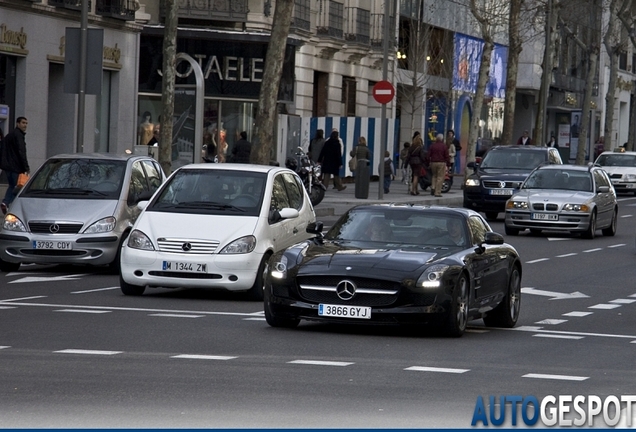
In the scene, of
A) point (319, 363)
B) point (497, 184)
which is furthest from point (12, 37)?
point (319, 363)

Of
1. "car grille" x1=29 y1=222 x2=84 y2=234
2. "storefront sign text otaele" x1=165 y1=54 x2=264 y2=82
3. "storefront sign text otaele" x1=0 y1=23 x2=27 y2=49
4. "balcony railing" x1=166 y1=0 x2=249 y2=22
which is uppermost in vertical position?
"balcony railing" x1=166 y1=0 x2=249 y2=22

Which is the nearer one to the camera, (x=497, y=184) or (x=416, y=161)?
(x=497, y=184)

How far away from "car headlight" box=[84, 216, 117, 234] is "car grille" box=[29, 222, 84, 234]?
14cm

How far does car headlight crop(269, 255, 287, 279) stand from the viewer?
14.4m

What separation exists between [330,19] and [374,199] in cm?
1266

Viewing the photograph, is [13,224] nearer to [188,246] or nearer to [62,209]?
[62,209]

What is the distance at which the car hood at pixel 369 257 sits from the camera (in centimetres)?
1420

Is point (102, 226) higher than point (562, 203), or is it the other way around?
point (102, 226)

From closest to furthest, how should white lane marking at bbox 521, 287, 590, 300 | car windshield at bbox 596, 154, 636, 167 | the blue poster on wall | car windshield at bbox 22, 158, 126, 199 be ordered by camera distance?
white lane marking at bbox 521, 287, 590, 300 → car windshield at bbox 22, 158, 126, 199 → car windshield at bbox 596, 154, 636, 167 → the blue poster on wall

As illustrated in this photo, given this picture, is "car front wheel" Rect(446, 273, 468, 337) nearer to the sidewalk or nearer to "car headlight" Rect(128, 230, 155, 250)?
"car headlight" Rect(128, 230, 155, 250)

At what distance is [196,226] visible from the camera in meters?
17.7

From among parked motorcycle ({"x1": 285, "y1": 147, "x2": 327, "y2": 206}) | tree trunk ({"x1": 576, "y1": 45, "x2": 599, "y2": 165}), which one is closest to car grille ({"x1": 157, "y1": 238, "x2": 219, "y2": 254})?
parked motorcycle ({"x1": 285, "y1": 147, "x2": 327, "y2": 206})

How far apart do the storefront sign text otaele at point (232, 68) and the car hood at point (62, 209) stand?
27416 mm

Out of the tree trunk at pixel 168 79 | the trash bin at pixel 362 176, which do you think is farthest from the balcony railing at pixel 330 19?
the tree trunk at pixel 168 79
